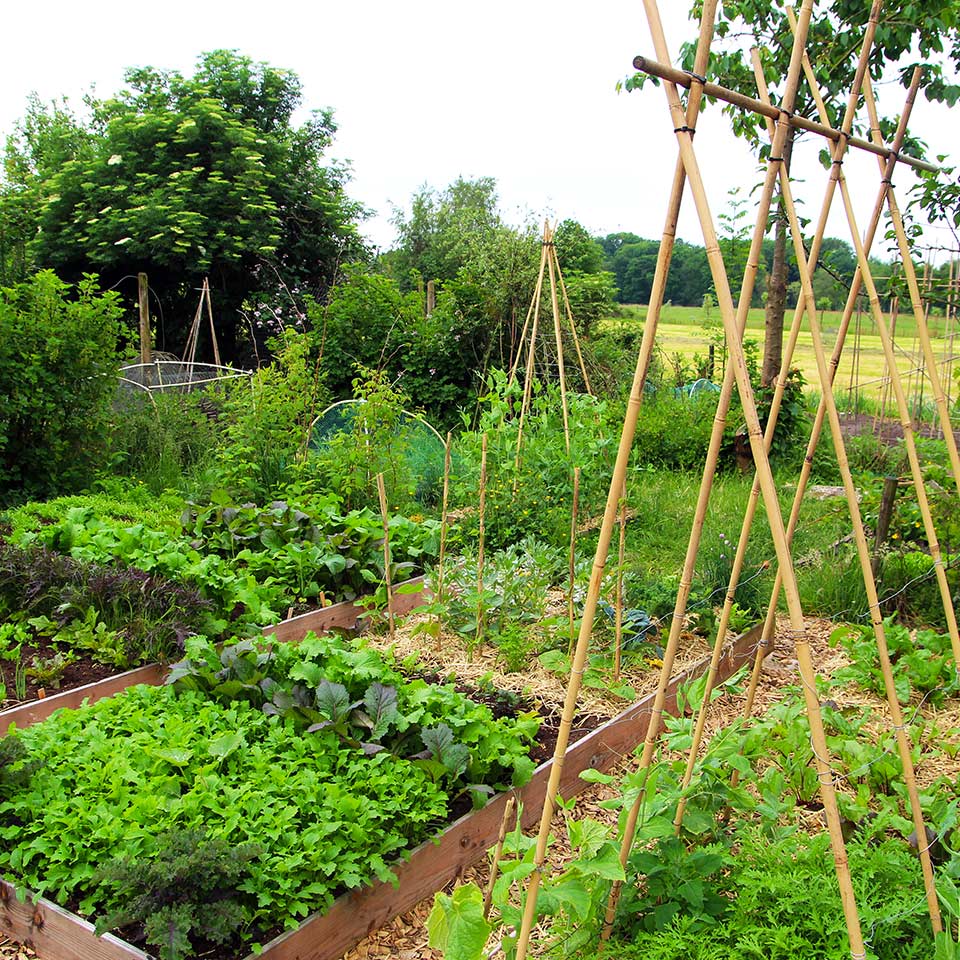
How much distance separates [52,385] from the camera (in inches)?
253

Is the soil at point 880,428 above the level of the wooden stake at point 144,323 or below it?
below

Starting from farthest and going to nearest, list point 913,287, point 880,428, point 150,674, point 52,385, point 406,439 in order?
1. point 880,428
2. point 406,439
3. point 52,385
4. point 150,674
5. point 913,287

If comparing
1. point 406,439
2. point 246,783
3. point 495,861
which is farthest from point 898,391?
point 406,439

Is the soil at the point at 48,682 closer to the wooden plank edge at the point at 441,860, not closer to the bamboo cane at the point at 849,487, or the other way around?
the wooden plank edge at the point at 441,860

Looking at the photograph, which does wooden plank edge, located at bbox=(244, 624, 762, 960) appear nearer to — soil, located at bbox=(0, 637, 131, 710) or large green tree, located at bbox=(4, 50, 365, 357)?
soil, located at bbox=(0, 637, 131, 710)

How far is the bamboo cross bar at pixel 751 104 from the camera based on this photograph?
1.64 meters

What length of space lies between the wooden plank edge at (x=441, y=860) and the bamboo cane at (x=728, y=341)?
1.71 feet

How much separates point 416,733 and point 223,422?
5.12 m

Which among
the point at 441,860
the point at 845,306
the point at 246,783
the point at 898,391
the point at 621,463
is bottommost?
the point at 441,860

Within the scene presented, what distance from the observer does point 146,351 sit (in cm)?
1030

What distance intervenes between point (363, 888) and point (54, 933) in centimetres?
82

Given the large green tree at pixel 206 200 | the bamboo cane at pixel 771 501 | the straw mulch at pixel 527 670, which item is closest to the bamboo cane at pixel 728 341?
the bamboo cane at pixel 771 501

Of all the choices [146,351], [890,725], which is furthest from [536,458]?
[146,351]

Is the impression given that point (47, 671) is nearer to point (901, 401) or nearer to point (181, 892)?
point (181, 892)
